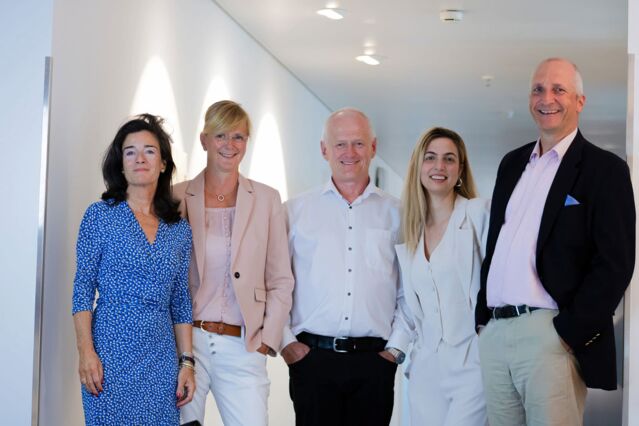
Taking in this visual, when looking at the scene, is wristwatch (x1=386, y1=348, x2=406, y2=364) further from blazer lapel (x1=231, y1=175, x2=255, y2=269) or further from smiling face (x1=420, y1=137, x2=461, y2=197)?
blazer lapel (x1=231, y1=175, x2=255, y2=269)

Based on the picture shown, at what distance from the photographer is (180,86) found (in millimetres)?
5371

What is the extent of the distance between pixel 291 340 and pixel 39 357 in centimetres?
108

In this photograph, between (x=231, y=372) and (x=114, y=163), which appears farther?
(x=231, y=372)

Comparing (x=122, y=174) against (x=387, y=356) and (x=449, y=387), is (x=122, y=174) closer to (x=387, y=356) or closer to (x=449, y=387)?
(x=387, y=356)

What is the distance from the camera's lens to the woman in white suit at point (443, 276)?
3650mm

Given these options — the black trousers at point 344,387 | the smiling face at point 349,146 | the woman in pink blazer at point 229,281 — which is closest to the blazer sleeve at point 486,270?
the black trousers at point 344,387

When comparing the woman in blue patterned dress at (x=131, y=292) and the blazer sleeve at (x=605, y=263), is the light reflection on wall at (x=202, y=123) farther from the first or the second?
the blazer sleeve at (x=605, y=263)

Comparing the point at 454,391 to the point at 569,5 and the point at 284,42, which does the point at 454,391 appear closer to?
the point at 569,5

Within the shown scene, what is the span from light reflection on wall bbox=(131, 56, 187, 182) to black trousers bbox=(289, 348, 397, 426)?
4.09 feet

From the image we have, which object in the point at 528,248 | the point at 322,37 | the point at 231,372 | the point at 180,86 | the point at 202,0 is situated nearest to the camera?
the point at 528,248

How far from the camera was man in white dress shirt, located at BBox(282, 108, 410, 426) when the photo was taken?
3.91 metres

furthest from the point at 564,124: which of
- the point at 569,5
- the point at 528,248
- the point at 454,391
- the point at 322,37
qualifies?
the point at 322,37

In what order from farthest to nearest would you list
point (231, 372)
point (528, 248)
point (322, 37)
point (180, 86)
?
point (322, 37) < point (180, 86) < point (231, 372) < point (528, 248)

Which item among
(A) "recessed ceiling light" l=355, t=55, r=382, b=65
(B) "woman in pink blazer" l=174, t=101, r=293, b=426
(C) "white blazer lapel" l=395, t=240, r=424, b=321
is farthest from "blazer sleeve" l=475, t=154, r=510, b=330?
(A) "recessed ceiling light" l=355, t=55, r=382, b=65
